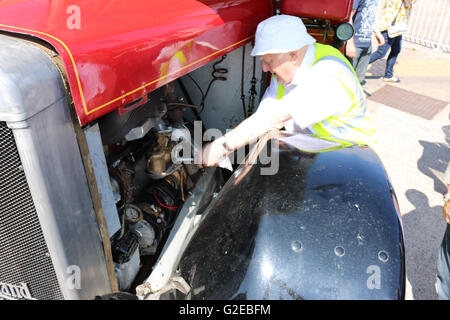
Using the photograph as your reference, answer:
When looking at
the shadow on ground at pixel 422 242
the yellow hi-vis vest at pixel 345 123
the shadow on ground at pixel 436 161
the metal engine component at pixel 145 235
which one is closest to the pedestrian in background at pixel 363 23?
the shadow on ground at pixel 436 161

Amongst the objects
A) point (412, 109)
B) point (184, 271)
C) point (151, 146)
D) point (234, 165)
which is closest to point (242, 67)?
point (234, 165)

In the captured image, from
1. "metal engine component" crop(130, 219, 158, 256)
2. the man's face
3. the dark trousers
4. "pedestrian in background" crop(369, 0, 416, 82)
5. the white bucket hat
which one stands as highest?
the white bucket hat

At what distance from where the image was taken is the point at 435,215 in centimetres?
285

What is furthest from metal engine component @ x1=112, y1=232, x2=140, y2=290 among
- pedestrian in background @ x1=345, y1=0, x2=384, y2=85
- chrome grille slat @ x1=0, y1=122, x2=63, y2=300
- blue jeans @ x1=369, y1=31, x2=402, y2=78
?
blue jeans @ x1=369, y1=31, x2=402, y2=78

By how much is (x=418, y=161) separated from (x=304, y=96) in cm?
239

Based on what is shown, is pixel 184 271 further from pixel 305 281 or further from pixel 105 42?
pixel 105 42

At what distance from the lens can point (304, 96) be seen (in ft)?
5.40

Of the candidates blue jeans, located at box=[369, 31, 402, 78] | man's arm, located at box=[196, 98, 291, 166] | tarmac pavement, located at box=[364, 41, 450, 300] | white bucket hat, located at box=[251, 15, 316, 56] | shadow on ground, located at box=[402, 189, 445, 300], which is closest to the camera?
white bucket hat, located at box=[251, 15, 316, 56]

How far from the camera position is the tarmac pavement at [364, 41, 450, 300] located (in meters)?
2.47

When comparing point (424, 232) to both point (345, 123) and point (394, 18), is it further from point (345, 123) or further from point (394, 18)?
point (394, 18)

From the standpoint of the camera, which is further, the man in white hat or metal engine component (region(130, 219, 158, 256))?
metal engine component (region(130, 219, 158, 256))

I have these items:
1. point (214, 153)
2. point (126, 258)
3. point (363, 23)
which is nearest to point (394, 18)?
point (363, 23)

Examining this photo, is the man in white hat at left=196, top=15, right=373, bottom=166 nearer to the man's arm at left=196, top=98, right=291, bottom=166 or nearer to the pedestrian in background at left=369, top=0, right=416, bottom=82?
the man's arm at left=196, top=98, right=291, bottom=166
